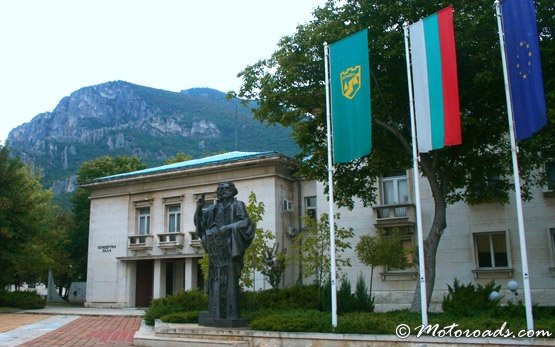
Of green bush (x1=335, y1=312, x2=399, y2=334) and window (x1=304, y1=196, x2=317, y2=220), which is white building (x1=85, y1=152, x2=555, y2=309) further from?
green bush (x1=335, y1=312, x2=399, y2=334)

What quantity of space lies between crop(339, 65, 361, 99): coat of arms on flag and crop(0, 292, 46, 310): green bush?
76.9 feet

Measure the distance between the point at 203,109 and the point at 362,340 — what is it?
114 m

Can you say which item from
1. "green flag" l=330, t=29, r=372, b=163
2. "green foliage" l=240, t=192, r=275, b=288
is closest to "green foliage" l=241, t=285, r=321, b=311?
"green foliage" l=240, t=192, r=275, b=288

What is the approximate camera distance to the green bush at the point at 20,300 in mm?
29359

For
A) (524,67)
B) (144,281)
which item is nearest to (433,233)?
(524,67)

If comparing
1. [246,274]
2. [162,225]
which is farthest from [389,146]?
[162,225]

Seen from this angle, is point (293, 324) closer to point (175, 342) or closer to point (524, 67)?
point (175, 342)

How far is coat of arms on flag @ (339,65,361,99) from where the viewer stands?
45.0 feet

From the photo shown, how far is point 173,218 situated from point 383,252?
1423 centimetres

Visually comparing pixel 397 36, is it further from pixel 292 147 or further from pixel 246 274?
pixel 292 147

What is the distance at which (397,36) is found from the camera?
1612cm

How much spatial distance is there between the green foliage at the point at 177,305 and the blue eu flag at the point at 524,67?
10992 millimetres

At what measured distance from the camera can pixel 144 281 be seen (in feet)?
109

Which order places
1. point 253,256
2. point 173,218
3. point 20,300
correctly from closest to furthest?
point 253,256, point 20,300, point 173,218
